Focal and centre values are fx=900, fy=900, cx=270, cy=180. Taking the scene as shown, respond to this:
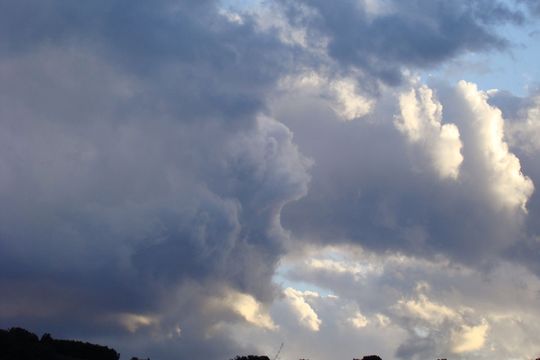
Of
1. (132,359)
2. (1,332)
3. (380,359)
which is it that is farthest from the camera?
(380,359)

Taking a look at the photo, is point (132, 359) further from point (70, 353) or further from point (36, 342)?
point (36, 342)

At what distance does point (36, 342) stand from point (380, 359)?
54325mm

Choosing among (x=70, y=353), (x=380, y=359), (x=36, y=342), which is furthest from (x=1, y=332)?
(x=380, y=359)

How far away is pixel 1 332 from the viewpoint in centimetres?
11062

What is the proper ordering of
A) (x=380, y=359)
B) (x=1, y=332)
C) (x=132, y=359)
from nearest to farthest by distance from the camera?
(x=1, y=332), (x=132, y=359), (x=380, y=359)

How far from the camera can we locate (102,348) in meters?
132

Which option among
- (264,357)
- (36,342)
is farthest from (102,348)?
(264,357)

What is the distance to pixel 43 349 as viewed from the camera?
11169cm

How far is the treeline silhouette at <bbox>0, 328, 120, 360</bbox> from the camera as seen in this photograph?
108 m

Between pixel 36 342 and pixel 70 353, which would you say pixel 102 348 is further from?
pixel 36 342

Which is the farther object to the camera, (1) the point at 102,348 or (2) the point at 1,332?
(1) the point at 102,348

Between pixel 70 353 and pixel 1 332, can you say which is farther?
pixel 70 353

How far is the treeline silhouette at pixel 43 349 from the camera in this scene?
10762 cm

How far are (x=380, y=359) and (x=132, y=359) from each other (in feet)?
128
